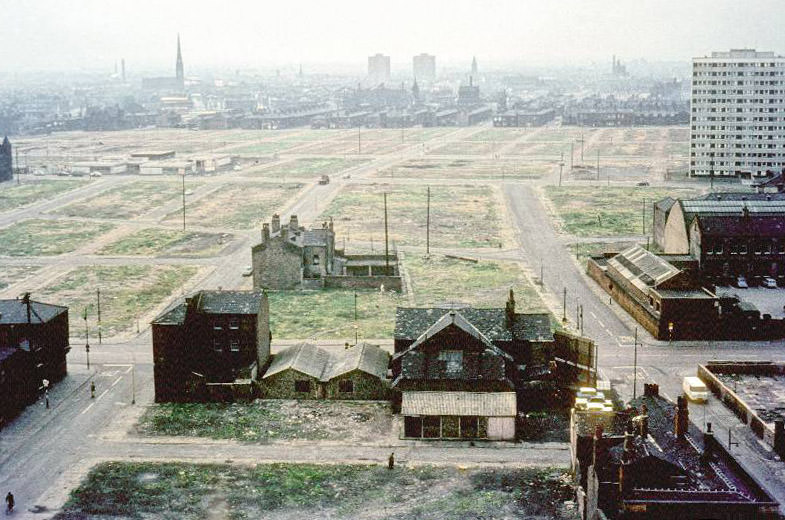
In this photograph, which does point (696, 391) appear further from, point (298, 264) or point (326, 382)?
point (298, 264)

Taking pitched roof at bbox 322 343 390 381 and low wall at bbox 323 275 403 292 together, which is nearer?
pitched roof at bbox 322 343 390 381

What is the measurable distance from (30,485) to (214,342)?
1596cm

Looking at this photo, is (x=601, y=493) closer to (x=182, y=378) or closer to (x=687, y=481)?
(x=687, y=481)

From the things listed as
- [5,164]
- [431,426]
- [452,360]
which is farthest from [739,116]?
[431,426]

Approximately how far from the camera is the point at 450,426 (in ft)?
166

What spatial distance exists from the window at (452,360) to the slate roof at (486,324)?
320 cm

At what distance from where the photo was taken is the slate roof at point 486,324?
5681cm

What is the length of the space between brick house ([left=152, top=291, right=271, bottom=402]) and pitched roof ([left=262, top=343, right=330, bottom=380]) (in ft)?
3.78

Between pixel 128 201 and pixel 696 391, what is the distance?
111 metres

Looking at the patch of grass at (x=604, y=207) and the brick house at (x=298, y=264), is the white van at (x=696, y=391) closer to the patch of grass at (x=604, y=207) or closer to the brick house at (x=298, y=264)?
the brick house at (x=298, y=264)

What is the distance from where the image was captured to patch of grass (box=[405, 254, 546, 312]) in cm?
8069

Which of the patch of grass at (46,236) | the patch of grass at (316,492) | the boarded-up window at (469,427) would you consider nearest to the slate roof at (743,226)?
the boarded-up window at (469,427)

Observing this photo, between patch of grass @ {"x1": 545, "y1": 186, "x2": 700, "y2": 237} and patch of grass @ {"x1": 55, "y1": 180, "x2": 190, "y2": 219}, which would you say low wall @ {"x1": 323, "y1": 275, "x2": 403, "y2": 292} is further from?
patch of grass @ {"x1": 55, "y1": 180, "x2": 190, "y2": 219}

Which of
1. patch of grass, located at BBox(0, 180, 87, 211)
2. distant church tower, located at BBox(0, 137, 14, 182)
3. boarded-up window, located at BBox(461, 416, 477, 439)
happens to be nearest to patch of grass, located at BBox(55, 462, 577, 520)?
boarded-up window, located at BBox(461, 416, 477, 439)
